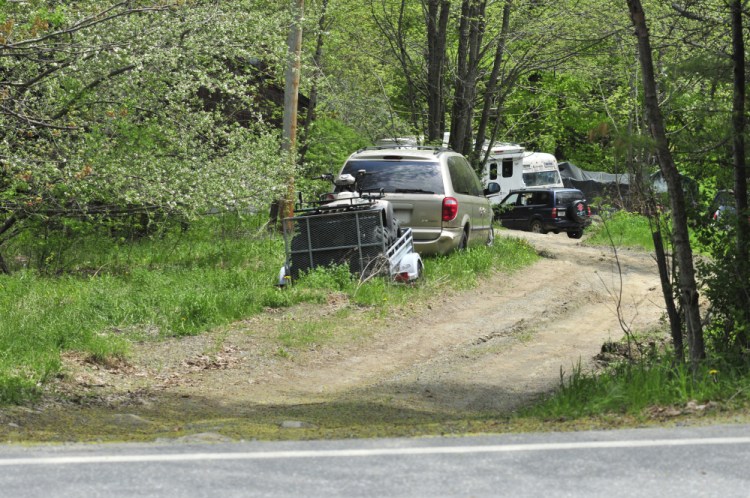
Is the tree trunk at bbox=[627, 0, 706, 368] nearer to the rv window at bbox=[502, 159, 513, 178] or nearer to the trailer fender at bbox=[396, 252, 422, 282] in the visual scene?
the trailer fender at bbox=[396, 252, 422, 282]

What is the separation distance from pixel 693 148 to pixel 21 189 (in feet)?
32.6

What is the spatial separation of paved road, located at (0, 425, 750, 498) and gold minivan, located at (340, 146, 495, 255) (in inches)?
446

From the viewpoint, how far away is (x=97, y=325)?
12.1m

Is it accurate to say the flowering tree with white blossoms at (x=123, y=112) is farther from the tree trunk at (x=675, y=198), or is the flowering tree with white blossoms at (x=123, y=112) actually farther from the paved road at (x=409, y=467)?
the paved road at (x=409, y=467)

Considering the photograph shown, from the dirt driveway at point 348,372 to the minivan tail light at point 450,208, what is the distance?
6.72ft


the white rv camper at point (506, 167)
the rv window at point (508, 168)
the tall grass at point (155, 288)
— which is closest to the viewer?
the tall grass at point (155, 288)

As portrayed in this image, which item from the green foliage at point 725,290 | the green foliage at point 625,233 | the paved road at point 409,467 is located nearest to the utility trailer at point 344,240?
the green foliage at point 725,290

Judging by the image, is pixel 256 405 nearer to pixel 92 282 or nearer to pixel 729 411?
pixel 729 411

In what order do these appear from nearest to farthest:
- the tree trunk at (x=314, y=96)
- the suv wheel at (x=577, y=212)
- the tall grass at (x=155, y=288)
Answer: the tall grass at (x=155, y=288) → the tree trunk at (x=314, y=96) → the suv wheel at (x=577, y=212)

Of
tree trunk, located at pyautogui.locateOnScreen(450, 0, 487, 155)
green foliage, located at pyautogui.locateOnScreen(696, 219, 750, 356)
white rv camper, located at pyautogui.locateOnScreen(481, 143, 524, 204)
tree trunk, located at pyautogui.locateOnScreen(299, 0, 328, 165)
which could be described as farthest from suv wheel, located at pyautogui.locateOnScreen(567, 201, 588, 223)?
green foliage, located at pyautogui.locateOnScreen(696, 219, 750, 356)

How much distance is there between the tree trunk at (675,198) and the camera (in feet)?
29.4

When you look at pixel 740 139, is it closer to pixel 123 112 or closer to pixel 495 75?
pixel 123 112

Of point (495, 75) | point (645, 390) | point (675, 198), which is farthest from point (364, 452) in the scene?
point (495, 75)

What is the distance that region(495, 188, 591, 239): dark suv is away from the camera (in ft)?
115
